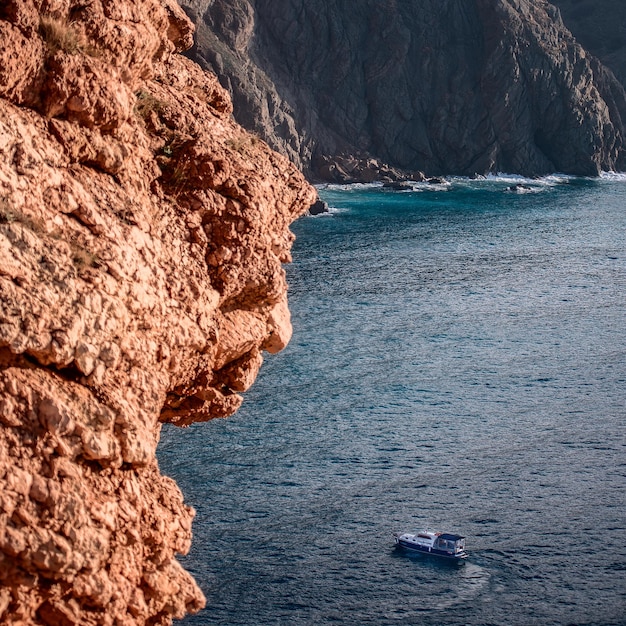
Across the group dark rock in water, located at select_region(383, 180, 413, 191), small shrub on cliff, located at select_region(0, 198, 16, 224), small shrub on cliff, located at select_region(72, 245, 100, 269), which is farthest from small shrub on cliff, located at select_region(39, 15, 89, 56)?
dark rock in water, located at select_region(383, 180, 413, 191)

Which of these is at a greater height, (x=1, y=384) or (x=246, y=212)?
(x=246, y=212)

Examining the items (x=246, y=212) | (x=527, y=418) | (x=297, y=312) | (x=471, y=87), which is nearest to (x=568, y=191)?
(x=471, y=87)

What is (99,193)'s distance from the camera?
816 centimetres

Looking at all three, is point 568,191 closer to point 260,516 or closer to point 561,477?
point 561,477

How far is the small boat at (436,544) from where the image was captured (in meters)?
38.7

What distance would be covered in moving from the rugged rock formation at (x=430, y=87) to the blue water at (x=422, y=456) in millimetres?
59987

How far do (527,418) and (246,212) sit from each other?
153 ft

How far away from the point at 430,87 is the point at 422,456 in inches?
4346

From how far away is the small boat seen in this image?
1523 inches

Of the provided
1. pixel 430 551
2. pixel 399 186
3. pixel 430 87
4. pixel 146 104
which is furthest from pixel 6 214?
pixel 430 87

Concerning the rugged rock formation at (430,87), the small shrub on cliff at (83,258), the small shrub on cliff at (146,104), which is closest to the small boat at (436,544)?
the small shrub on cliff at (146,104)

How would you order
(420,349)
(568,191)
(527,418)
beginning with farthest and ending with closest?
(568,191)
(420,349)
(527,418)

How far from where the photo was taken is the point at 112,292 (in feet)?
24.4

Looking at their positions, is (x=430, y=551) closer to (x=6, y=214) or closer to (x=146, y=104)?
(x=146, y=104)
